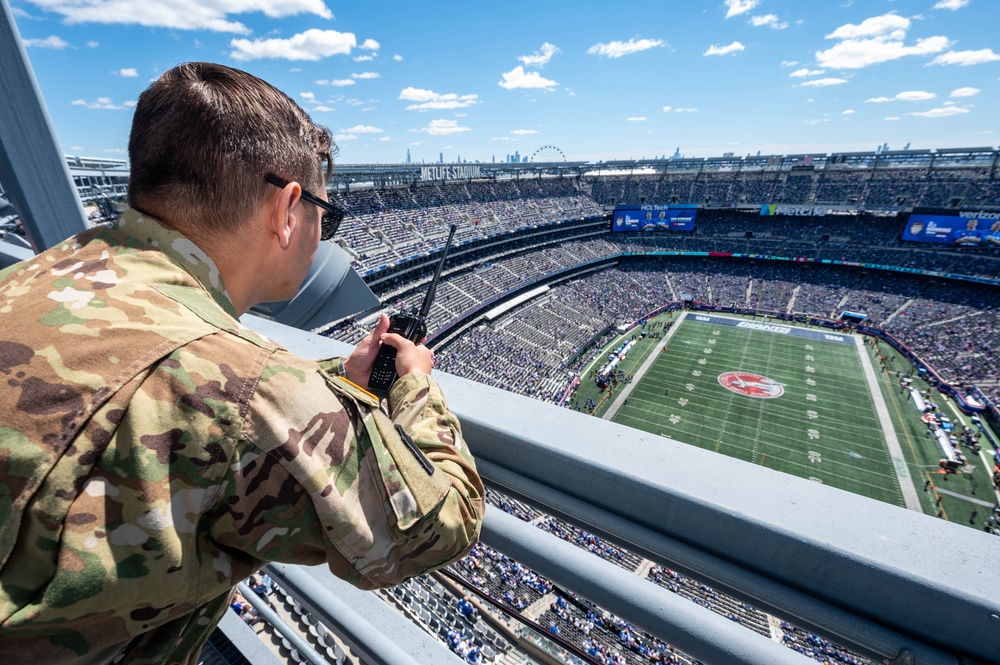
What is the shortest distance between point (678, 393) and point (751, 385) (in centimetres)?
491

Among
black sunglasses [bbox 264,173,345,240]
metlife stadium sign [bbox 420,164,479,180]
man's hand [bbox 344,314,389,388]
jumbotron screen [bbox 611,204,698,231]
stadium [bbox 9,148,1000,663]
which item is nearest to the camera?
black sunglasses [bbox 264,173,345,240]

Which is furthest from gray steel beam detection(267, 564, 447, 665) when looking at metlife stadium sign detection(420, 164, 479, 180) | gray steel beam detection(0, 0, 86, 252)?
metlife stadium sign detection(420, 164, 479, 180)

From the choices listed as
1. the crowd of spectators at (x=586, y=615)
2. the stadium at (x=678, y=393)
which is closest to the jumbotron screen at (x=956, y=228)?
the stadium at (x=678, y=393)

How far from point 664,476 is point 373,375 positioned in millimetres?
1100

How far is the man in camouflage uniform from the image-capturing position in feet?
2.25

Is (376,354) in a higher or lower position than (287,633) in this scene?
higher

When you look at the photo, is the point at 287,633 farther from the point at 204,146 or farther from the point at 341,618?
the point at 204,146

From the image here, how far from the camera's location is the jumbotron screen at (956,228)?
117ft

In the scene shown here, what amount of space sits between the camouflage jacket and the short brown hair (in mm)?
115

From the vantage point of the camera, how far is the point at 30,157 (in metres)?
2.37

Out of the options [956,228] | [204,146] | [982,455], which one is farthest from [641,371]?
[956,228]

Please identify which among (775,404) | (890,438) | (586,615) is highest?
(586,615)

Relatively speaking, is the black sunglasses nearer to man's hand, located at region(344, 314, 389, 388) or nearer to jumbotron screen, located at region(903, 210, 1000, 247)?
man's hand, located at region(344, 314, 389, 388)

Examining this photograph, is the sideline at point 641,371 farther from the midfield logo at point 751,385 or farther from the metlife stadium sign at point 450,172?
the metlife stadium sign at point 450,172
